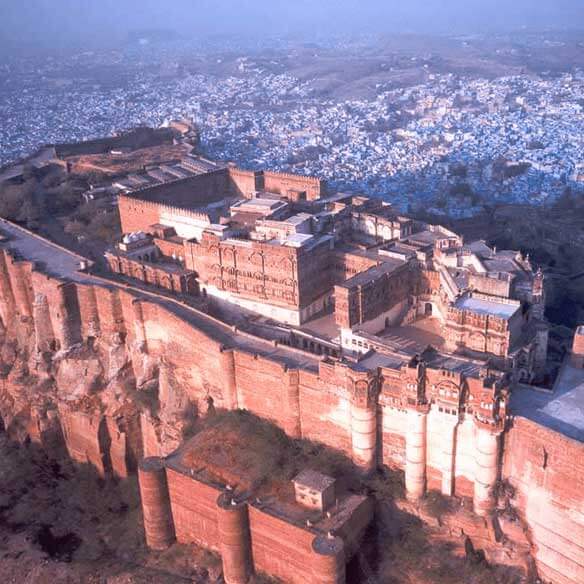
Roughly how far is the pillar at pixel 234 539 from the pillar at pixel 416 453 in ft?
14.9

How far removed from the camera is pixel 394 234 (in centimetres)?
2877

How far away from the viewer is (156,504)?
20.2 metres

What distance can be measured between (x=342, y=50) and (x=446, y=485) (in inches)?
7051

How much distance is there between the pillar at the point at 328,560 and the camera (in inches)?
653

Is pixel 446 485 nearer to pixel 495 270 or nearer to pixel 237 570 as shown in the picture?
pixel 237 570

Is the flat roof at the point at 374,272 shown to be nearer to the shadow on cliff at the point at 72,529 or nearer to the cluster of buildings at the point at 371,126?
the shadow on cliff at the point at 72,529

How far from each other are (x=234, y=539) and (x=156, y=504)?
3133 mm

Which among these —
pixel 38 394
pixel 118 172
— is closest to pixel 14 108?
pixel 118 172

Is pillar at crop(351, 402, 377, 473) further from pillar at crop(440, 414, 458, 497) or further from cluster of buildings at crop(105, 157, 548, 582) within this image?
pillar at crop(440, 414, 458, 497)

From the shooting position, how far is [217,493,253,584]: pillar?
18.0 meters

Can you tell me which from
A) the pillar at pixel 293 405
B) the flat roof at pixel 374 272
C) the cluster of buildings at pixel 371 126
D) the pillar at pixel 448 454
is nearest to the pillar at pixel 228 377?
the pillar at pixel 293 405

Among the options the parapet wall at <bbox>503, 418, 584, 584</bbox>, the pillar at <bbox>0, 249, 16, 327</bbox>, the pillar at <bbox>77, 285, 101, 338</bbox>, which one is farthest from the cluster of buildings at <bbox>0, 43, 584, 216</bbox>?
the parapet wall at <bbox>503, 418, 584, 584</bbox>

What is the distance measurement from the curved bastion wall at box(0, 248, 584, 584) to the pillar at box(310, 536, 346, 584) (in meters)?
3.01

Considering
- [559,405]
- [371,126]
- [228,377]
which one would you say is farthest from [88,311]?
[371,126]
